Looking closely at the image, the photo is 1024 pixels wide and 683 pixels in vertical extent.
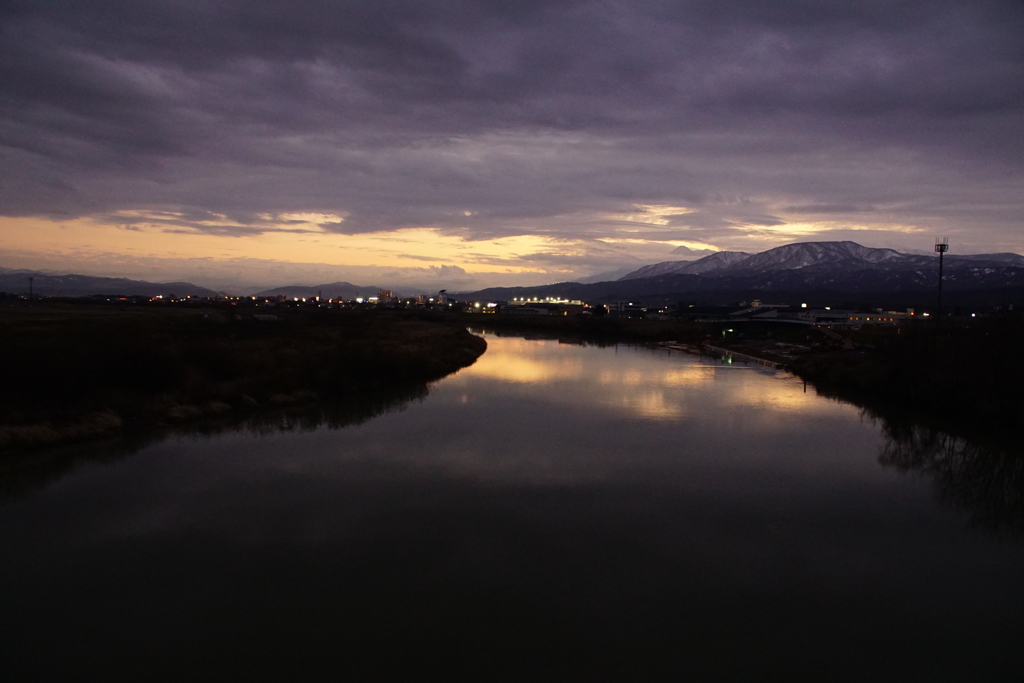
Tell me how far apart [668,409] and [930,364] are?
38.2 feet

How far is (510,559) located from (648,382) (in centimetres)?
2130

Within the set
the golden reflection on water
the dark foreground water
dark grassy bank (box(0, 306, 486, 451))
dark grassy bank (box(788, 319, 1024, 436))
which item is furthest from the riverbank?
dark grassy bank (box(0, 306, 486, 451))

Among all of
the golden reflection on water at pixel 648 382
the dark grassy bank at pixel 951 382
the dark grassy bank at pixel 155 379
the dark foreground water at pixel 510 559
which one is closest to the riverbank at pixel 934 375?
the dark grassy bank at pixel 951 382

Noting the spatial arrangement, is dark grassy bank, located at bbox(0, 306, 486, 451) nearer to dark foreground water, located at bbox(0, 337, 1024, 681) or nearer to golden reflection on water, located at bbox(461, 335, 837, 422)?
dark foreground water, located at bbox(0, 337, 1024, 681)

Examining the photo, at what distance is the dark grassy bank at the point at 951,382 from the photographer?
19.6m

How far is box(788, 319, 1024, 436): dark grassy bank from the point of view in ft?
64.4

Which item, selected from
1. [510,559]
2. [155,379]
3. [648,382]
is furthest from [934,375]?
[155,379]

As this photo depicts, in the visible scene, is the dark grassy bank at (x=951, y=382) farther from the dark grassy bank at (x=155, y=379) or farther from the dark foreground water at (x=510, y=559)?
the dark grassy bank at (x=155, y=379)

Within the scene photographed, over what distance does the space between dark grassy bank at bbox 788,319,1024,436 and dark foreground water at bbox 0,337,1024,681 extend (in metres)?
3.71

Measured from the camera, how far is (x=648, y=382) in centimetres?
2981

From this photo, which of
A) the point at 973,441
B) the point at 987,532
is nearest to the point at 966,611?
the point at 987,532

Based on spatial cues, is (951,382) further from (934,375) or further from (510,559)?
(510,559)

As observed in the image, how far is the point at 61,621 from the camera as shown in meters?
7.84

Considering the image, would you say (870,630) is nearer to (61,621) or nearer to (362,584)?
(362,584)
